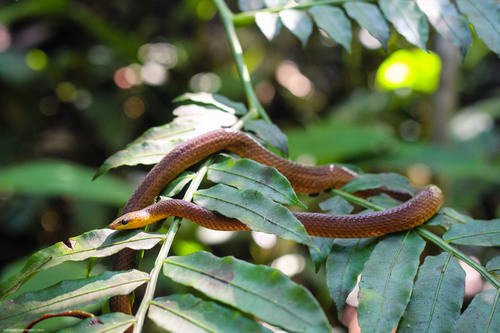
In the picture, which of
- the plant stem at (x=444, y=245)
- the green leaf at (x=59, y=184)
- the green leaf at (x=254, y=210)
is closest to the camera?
the green leaf at (x=254, y=210)

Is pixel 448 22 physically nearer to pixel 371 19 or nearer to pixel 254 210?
pixel 371 19

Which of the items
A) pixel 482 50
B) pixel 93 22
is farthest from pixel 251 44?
pixel 482 50

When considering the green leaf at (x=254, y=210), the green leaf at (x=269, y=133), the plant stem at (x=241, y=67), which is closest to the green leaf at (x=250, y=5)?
the plant stem at (x=241, y=67)

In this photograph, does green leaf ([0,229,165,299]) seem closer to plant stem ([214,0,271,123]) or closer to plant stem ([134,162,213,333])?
plant stem ([134,162,213,333])

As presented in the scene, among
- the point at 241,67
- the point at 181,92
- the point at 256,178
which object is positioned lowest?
the point at 181,92

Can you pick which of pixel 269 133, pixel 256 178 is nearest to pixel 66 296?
pixel 256 178

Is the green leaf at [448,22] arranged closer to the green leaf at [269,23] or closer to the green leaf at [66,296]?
the green leaf at [269,23]

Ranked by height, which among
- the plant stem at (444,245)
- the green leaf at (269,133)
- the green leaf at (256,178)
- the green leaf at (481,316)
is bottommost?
the green leaf at (481,316)
